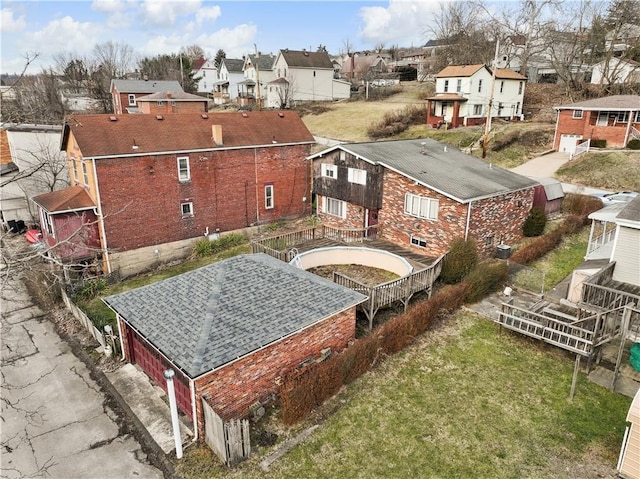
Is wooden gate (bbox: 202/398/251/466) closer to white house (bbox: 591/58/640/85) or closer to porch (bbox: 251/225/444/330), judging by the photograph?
porch (bbox: 251/225/444/330)

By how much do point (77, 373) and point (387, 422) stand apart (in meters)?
11.7

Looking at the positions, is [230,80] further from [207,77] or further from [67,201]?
[67,201]

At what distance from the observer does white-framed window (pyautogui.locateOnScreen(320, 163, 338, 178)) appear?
27.9 m

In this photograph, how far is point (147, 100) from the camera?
157 feet

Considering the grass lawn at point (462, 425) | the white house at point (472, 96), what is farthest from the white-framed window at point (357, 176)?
the white house at point (472, 96)

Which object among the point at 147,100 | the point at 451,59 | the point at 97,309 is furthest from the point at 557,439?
the point at 451,59

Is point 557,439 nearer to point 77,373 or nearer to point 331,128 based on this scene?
point 77,373

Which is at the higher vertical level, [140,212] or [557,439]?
[140,212]

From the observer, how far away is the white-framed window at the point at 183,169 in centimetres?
2732

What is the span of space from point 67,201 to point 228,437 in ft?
63.3

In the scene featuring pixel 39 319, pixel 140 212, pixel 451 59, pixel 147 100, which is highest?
pixel 451 59

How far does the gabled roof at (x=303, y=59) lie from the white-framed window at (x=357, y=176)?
5165cm

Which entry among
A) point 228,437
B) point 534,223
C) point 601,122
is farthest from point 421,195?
Answer: point 601,122

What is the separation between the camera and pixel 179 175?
27.5 metres
